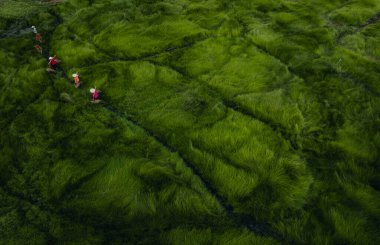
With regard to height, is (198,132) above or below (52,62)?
below

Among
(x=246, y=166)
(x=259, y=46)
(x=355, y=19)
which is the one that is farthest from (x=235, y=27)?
(x=246, y=166)

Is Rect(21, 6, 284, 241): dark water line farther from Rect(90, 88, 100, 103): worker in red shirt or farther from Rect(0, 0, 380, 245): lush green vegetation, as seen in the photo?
Rect(90, 88, 100, 103): worker in red shirt

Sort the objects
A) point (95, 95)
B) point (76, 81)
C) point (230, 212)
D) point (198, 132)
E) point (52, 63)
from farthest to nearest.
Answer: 1. point (52, 63)
2. point (76, 81)
3. point (95, 95)
4. point (198, 132)
5. point (230, 212)

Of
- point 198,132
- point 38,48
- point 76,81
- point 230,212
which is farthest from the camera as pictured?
point 38,48

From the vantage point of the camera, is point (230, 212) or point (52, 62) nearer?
point (230, 212)

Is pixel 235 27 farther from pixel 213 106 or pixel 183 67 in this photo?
pixel 213 106

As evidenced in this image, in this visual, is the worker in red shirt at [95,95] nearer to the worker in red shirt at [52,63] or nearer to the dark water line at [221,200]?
the dark water line at [221,200]

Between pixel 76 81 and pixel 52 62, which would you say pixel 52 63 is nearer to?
pixel 52 62

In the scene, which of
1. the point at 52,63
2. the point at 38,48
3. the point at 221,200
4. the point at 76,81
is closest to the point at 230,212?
the point at 221,200

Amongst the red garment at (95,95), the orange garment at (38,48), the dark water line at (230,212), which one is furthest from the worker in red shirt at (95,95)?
the orange garment at (38,48)
